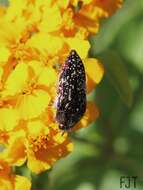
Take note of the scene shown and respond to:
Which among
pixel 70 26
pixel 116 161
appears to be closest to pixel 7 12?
pixel 70 26

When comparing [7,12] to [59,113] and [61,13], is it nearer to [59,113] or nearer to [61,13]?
[61,13]

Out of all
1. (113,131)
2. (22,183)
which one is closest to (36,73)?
(22,183)

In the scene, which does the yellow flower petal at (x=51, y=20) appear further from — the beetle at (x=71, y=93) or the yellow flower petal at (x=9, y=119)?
the yellow flower petal at (x=9, y=119)

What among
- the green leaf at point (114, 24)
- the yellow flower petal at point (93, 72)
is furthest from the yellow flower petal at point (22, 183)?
the green leaf at point (114, 24)

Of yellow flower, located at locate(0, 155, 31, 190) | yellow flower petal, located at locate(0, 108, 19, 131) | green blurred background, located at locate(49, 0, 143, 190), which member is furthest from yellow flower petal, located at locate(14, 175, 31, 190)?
green blurred background, located at locate(49, 0, 143, 190)

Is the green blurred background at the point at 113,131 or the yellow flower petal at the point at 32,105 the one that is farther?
the green blurred background at the point at 113,131

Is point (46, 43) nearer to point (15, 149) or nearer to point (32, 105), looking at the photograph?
point (32, 105)
